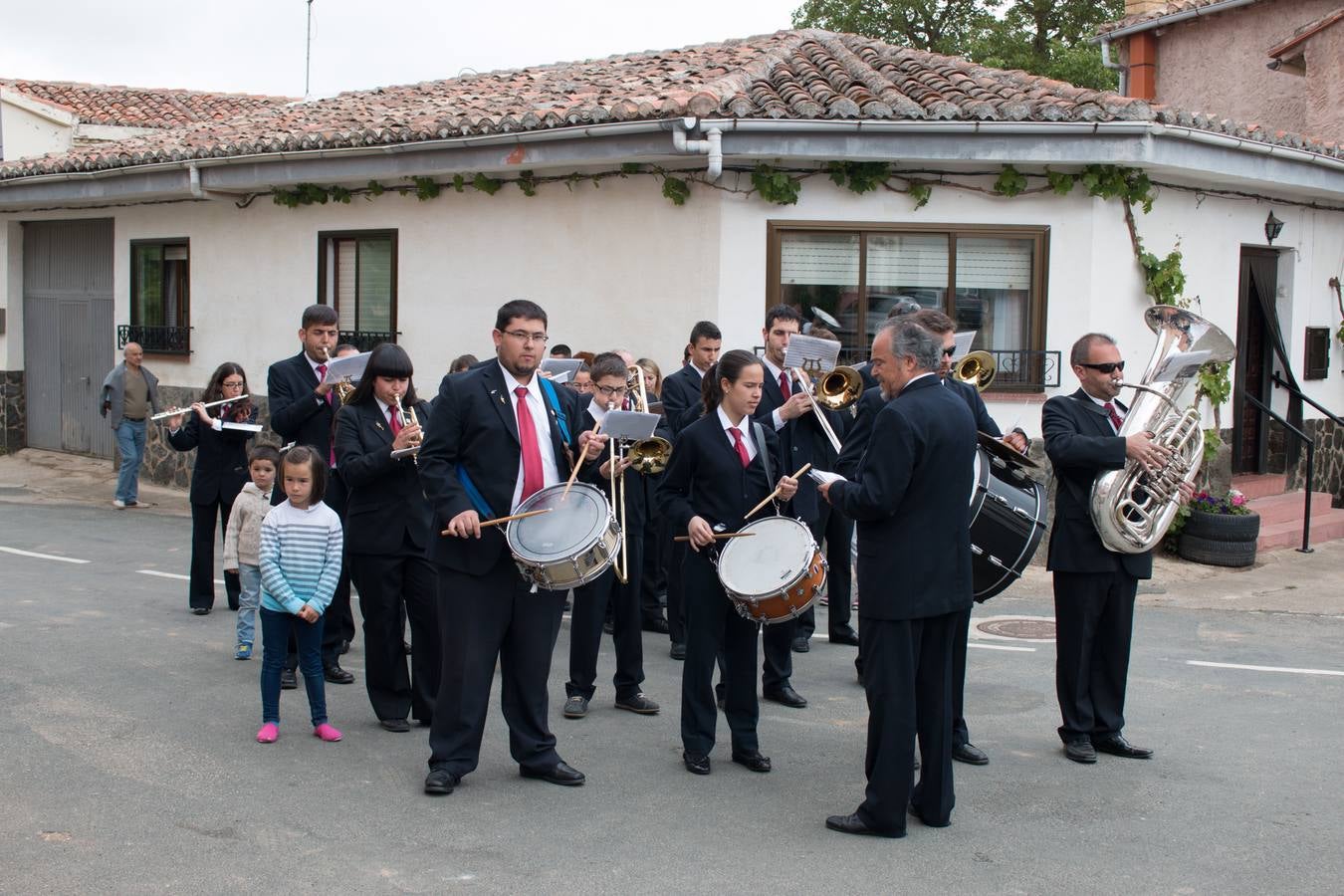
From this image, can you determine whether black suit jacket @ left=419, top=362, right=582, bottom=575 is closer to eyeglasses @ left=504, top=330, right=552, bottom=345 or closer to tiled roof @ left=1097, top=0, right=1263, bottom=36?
eyeglasses @ left=504, top=330, right=552, bottom=345

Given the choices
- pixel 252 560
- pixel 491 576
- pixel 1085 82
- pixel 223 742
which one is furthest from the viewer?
pixel 1085 82

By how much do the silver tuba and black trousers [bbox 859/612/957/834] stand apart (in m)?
1.24

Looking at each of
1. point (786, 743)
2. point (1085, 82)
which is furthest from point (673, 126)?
point (1085, 82)

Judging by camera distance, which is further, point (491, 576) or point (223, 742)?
point (223, 742)

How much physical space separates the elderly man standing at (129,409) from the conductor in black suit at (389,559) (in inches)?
376

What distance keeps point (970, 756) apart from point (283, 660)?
10.6 ft

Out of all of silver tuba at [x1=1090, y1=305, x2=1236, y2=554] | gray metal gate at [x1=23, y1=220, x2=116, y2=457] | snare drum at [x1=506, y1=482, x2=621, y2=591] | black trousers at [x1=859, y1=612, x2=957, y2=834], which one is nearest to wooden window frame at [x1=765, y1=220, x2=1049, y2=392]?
silver tuba at [x1=1090, y1=305, x2=1236, y2=554]

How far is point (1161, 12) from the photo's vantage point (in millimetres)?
20984

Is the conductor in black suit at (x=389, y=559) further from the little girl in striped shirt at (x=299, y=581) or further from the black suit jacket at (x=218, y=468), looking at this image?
the black suit jacket at (x=218, y=468)

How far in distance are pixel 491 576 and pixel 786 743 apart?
69.6 inches

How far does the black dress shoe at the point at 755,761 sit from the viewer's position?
6180 mm

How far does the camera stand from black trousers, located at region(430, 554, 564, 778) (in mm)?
5797

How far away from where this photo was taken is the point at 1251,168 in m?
12.8

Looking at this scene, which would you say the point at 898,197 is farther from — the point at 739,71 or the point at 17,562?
the point at 17,562
